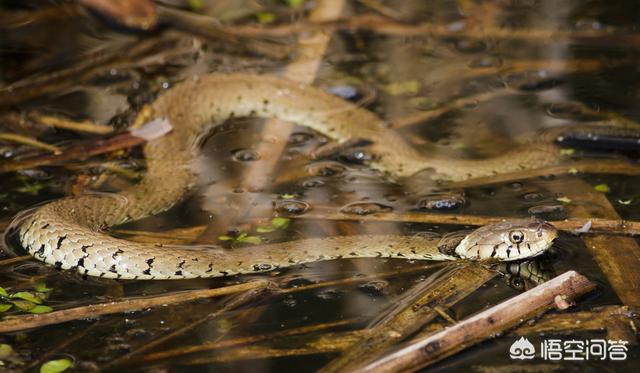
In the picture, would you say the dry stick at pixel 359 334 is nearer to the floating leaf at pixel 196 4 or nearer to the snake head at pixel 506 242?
the snake head at pixel 506 242

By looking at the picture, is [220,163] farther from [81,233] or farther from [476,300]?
[476,300]

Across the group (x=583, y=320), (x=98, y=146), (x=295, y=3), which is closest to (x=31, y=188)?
(x=98, y=146)

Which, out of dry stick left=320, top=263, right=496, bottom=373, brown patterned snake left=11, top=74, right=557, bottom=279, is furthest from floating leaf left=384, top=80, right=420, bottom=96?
dry stick left=320, top=263, right=496, bottom=373

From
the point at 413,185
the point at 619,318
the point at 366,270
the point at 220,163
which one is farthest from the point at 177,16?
the point at 619,318

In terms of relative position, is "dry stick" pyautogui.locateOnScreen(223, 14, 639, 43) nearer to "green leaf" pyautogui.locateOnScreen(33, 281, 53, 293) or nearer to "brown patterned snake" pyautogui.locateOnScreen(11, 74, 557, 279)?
"brown patterned snake" pyautogui.locateOnScreen(11, 74, 557, 279)

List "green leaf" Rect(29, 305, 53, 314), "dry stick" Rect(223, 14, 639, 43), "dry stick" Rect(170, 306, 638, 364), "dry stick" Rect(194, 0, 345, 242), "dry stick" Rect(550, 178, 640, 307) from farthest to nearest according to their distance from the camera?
"dry stick" Rect(223, 14, 639, 43), "dry stick" Rect(194, 0, 345, 242), "dry stick" Rect(550, 178, 640, 307), "green leaf" Rect(29, 305, 53, 314), "dry stick" Rect(170, 306, 638, 364)

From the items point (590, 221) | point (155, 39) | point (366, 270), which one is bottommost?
point (366, 270)

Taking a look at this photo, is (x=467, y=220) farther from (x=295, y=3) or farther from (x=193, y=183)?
(x=295, y=3)
